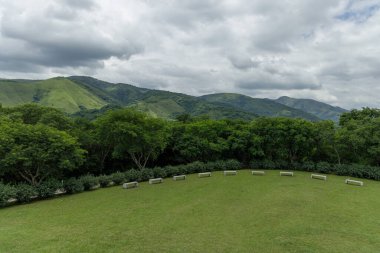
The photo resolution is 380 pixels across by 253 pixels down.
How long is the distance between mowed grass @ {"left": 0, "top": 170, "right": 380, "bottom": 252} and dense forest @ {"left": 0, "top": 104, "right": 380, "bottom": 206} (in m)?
5.41

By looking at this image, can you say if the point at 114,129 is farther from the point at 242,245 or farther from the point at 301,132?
the point at 301,132

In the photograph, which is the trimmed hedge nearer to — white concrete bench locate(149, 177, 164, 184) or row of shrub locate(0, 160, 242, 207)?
row of shrub locate(0, 160, 242, 207)

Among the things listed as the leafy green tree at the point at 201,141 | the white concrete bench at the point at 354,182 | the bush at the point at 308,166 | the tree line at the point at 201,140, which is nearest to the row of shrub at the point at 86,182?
the tree line at the point at 201,140

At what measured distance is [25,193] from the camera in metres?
14.4

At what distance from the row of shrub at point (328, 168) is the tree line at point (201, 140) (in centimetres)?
24

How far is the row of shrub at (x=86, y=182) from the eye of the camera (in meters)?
14.2

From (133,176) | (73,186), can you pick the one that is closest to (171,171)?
(133,176)

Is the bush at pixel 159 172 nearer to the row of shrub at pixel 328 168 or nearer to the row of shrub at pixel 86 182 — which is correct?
the row of shrub at pixel 86 182

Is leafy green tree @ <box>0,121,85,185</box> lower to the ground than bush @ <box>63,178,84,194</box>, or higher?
higher

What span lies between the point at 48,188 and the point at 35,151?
8.95ft

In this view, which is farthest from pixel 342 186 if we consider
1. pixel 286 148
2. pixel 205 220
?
pixel 205 220

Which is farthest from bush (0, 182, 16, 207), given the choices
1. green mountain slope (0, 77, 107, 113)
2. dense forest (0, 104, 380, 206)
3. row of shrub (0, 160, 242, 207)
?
green mountain slope (0, 77, 107, 113)

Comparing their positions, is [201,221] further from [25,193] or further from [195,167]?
[195,167]

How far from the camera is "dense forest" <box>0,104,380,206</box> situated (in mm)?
21547
